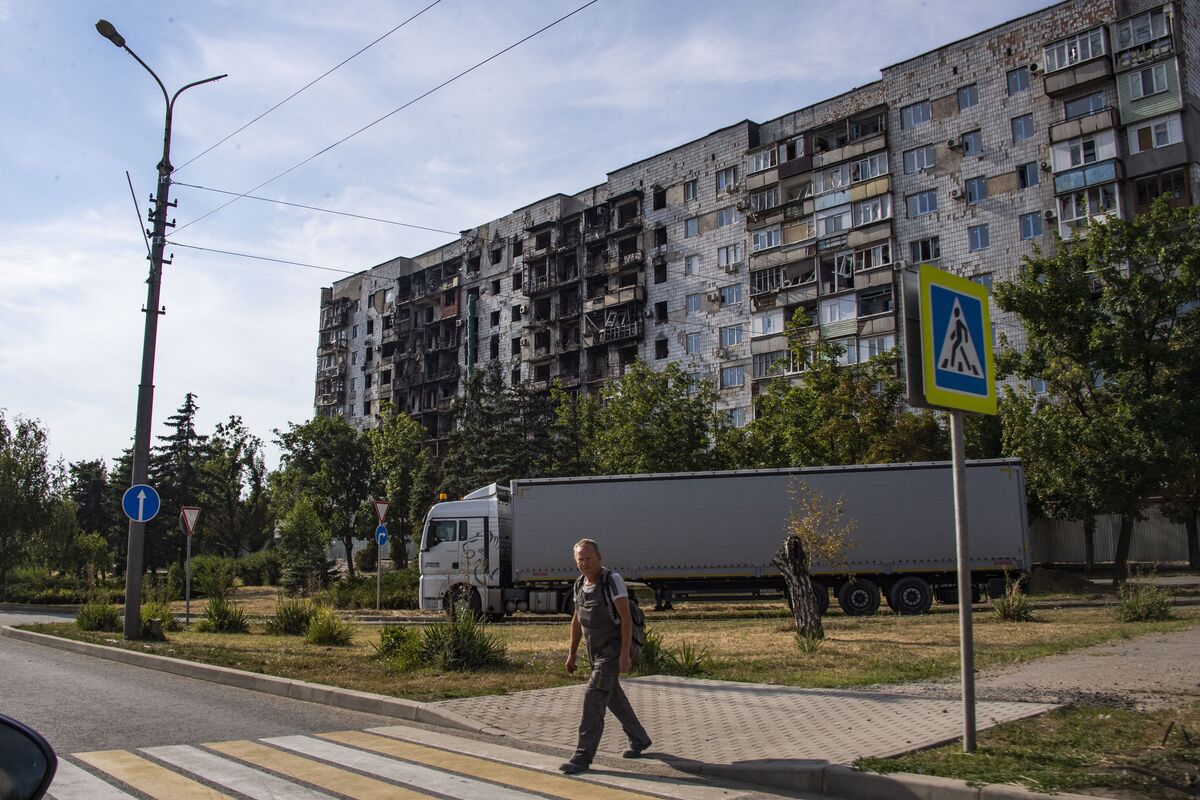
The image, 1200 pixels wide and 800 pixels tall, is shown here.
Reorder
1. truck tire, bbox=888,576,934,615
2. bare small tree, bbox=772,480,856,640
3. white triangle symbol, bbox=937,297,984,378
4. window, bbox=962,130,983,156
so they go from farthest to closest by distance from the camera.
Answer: window, bbox=962,130,983,156
truck tire, bbox=888,576,934,615
bare small tree, bbox=772,480,856,640
white triangle symbol, bbox=937,297,984,378

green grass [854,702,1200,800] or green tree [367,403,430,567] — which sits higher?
green tree [367,403,430,567]

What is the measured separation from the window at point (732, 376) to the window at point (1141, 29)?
2495cm

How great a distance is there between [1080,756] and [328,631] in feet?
41.7

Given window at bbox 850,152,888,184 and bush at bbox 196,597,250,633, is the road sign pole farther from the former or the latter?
window at bbox 850,152,888,184

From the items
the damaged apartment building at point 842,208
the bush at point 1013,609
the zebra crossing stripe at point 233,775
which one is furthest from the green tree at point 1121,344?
the zebra crossing stripe at point 233,775

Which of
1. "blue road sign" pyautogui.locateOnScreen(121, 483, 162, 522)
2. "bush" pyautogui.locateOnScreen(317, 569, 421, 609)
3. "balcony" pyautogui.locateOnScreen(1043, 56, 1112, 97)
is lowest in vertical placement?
"bush" pyautogui.locateOnScreen(317, 569, 421, 609)

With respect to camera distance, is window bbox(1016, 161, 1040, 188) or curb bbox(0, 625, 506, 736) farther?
window bbox(1016, 161, 1040, 188)

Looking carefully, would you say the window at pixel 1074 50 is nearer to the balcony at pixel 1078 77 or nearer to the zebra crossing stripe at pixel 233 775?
the balcony at pixel 1078 77

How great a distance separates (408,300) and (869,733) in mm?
80953

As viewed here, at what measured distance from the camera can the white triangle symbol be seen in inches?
257

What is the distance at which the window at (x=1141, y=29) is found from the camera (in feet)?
134

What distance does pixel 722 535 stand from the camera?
78.8 feet

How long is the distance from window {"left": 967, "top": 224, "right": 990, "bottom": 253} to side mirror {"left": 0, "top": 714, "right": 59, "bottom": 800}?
160 feet

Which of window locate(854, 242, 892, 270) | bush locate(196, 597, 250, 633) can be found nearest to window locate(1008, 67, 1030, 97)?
window locate(854, 242, 892, 270)
